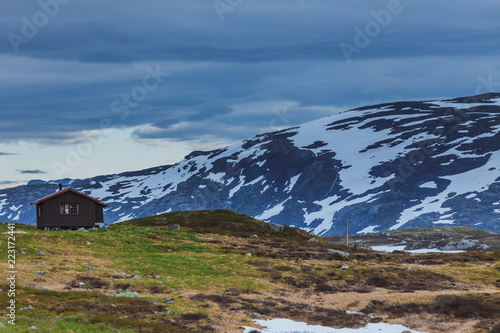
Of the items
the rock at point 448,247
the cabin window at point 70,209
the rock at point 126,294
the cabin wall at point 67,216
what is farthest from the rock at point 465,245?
the rock at point 126,294

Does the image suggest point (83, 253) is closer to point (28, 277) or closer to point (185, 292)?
point (28, 277)

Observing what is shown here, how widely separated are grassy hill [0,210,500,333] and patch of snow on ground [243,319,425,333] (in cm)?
97

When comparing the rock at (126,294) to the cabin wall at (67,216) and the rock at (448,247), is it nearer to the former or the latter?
the cabin wall at (67,216)

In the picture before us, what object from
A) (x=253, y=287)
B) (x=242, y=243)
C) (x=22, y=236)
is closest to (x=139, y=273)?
(x=253, y=287)

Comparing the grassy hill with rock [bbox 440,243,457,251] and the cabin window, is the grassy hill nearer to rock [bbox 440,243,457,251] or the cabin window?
the cabin window

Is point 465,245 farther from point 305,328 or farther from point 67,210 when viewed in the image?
point 305,328

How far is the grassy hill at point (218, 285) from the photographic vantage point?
33.5 metres

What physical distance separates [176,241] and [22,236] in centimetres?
1934

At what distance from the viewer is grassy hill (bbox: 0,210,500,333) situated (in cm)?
3353

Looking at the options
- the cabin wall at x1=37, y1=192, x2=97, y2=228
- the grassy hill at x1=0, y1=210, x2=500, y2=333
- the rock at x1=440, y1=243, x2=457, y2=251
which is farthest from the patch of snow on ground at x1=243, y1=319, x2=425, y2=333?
the rock at x1=440, y1=243, x2=457, y2=251

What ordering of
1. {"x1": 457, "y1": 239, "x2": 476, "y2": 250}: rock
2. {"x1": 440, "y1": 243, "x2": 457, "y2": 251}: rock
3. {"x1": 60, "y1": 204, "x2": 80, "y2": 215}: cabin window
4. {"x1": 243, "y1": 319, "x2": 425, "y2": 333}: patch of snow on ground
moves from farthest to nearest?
{"x1": 457, "y1": 239, "x2": 476, "y2": 250}: rock → {"x1": 440, "y1": 243, "x2": 457, "y2": 251}: rock → {"x1": 60, "y1": 204, "x2": 80, "y2": 215}: cabin window → {"x1": 243, "y1": 319, "x2": 425, "y2": 333}: patch of snow on ground

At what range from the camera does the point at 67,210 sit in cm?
7581

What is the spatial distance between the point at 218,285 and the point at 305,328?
41.8 feet

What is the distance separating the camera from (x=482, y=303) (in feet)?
134
